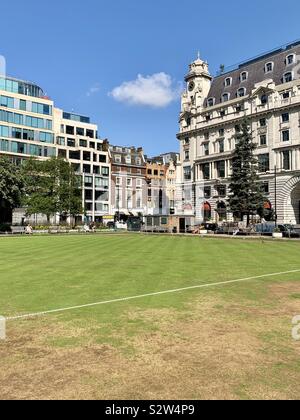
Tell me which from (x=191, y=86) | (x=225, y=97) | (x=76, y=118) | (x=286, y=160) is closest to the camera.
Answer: (x=286, y=160)

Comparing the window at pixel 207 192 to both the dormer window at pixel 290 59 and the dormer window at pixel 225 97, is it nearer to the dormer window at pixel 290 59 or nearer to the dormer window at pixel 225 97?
the dormer window at pixel 225 97

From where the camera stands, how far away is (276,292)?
11.4 metres

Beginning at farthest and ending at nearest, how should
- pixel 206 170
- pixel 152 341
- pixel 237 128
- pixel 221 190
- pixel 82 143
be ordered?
pixel 82 143, pixel 206 170, pixel 221 190, pixel 237 128, pixel 152 341

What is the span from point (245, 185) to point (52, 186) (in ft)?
111

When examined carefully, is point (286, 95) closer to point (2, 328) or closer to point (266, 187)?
point (266, 187)

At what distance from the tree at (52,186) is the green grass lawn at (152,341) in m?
56.8

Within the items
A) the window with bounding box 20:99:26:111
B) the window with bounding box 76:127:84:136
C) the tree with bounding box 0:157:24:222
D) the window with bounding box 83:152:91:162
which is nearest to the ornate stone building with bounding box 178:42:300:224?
the window with bounding box 83:152:91:162

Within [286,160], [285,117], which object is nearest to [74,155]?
[285,117]

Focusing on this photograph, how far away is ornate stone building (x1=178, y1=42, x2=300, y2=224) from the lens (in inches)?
2657

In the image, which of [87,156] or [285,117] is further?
[87,156]

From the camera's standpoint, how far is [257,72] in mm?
77188

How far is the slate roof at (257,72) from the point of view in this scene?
7081 cm

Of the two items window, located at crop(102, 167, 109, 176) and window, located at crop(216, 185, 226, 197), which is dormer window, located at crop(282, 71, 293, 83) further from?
window, located at crop(102, 167, 109, 176)
